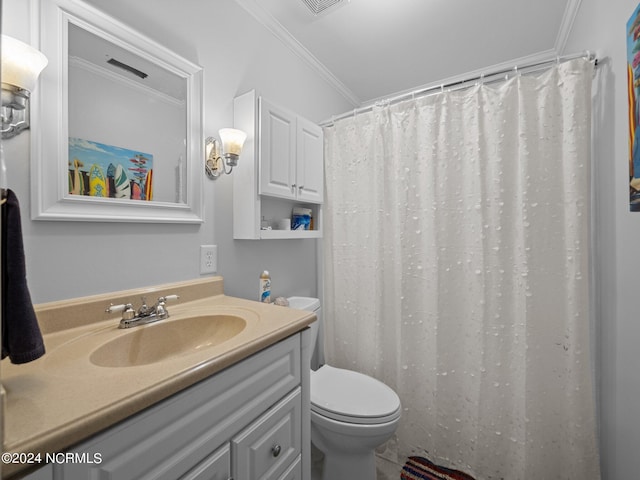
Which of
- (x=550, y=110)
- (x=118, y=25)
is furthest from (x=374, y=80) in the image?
(x=118, y=25)

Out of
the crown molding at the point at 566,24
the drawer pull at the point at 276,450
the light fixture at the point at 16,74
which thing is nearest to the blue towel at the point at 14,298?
A: the light fixture at the point at 16,74

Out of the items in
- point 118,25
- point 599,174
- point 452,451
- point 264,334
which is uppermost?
point 118,25

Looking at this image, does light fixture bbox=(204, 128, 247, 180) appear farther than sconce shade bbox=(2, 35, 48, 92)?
Yes

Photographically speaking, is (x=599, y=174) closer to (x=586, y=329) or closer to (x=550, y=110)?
(x=550, y=110)

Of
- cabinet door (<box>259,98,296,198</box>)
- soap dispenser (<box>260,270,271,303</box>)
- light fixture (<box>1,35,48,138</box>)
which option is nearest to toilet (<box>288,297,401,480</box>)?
soap dispenser (<box>260,270,271,303</box>)

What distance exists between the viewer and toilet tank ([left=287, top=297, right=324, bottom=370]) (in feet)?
5.66

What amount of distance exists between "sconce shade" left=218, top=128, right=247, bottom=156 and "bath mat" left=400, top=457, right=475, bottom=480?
1.82 meters

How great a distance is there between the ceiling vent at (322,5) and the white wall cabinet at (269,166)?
0.54 meters

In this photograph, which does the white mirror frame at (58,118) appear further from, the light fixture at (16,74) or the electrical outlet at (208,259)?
the electrical outlet at (208,259)

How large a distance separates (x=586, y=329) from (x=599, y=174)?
2.20ft

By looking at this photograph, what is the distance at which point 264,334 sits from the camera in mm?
932

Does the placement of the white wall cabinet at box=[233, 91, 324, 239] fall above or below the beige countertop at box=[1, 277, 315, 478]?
above

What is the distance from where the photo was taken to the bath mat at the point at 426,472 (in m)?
1.53

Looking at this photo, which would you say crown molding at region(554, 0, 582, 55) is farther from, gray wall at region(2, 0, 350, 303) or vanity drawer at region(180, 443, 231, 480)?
vanity drawer at region(180, 443, 231, 480)
